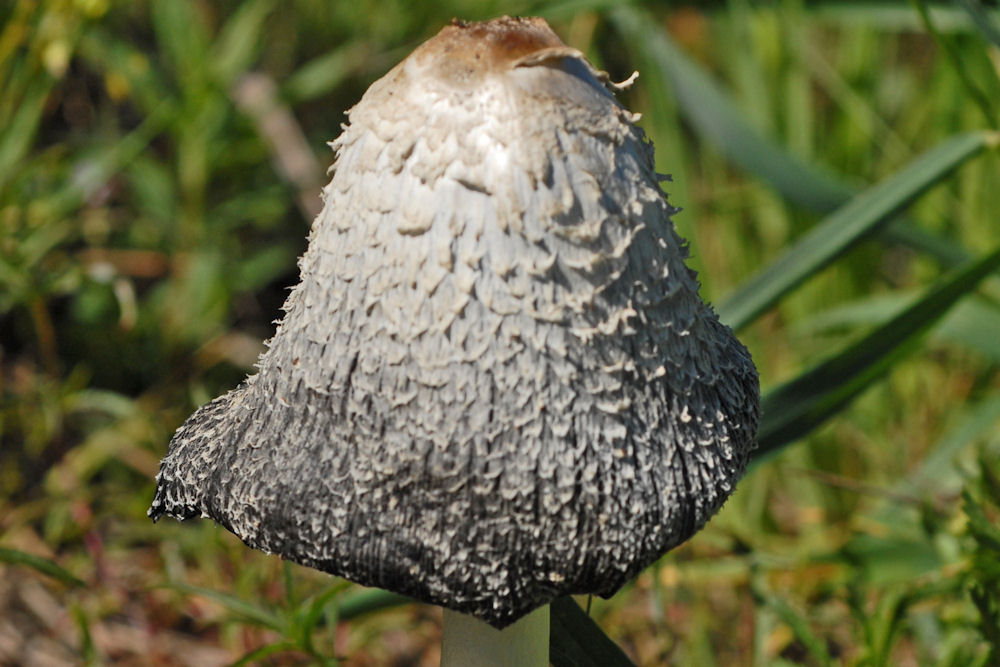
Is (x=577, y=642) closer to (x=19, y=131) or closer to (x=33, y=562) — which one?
(x=33, y=562)

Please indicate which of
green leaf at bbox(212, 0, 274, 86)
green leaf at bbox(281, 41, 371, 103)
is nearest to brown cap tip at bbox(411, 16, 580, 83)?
green leaf at bbox(212, 0, 274, 86)

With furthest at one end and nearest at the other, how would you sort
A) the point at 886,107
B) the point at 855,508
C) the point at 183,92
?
the point at 886,107
the point at 855,508
the point at 183,92

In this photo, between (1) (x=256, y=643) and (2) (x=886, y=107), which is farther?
(2) (x=886, y=107)

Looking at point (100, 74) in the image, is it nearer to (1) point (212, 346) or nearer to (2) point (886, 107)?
(1) point (212, 346)

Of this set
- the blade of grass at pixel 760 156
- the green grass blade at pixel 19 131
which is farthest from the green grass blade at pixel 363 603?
the green grass blade at pixel 19 131

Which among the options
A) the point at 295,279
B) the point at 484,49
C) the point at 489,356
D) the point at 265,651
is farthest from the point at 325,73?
the point at 489,356

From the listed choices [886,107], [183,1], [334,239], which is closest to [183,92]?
[183,1]

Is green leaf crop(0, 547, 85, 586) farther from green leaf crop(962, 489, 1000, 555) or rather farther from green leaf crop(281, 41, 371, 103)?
green leaf crop(281, 41, 371, 103)
